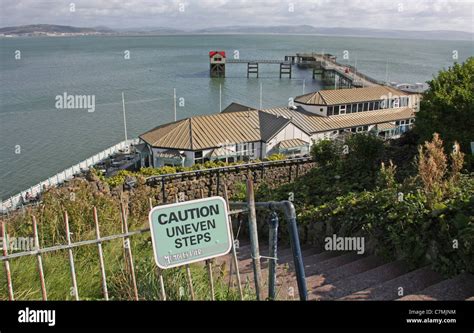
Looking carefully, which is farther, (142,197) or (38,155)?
(38,155)

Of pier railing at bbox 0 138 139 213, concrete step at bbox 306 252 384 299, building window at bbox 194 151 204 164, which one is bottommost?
pier railing at bbox 0 138 139 213

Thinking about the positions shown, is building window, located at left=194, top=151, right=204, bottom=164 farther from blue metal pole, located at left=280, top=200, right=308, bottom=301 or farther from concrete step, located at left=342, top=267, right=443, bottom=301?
blue metal pole, located at left=280, top=200, right=308, bottom=301

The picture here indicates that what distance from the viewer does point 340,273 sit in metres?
5.73

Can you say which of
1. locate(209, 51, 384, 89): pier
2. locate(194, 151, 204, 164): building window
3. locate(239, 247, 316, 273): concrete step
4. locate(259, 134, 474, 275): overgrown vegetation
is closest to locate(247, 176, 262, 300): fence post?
locate(259, 134, 474, 275): overgrown vegetation

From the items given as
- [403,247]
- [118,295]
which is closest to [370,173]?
[403,247]

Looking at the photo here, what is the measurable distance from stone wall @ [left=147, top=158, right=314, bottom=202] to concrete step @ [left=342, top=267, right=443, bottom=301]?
7.62 metres

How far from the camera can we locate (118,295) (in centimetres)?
382

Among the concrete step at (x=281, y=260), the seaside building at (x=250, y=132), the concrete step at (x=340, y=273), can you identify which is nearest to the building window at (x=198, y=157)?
the seaside building at (x=250, y=132)

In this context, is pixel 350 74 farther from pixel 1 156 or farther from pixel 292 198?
pixel 292 198

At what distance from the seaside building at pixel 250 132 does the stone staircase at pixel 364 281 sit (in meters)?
12.0

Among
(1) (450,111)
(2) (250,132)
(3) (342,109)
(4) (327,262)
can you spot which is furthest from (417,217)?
(3) (342,109)

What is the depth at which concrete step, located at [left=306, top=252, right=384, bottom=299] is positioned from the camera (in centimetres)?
532

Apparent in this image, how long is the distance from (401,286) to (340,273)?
3.44 feet

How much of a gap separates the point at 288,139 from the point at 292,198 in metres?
12.0
